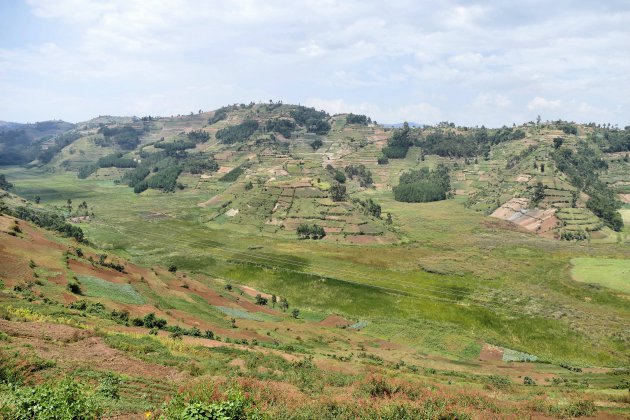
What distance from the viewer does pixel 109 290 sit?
67.3 meters

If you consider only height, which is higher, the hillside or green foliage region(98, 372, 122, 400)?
green foliage region(98, 372, 122, 400)

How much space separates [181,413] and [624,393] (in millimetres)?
47552

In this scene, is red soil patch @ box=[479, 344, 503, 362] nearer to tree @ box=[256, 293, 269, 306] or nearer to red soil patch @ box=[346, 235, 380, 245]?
tree @ box=[256, 293, 269, 306]

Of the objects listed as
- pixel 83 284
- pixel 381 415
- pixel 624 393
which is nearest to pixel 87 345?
pixel 381 415

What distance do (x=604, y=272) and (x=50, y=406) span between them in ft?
436

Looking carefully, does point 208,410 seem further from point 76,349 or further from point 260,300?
point 260,300

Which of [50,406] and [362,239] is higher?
[50,406]

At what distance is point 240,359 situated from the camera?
4447 centimetres

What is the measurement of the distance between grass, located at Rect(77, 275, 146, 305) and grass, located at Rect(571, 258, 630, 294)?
4244 inches

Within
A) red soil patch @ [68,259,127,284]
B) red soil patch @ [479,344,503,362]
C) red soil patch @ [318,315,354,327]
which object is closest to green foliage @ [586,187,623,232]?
red soil patch @ [479,344,503,362]

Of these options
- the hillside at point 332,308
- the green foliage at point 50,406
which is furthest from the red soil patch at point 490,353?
the green foliage at point 50,406

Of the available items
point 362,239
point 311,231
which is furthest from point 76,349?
point 311,231

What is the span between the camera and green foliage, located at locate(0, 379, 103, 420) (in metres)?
19.8

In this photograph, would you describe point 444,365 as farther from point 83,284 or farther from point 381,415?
point 83,284
